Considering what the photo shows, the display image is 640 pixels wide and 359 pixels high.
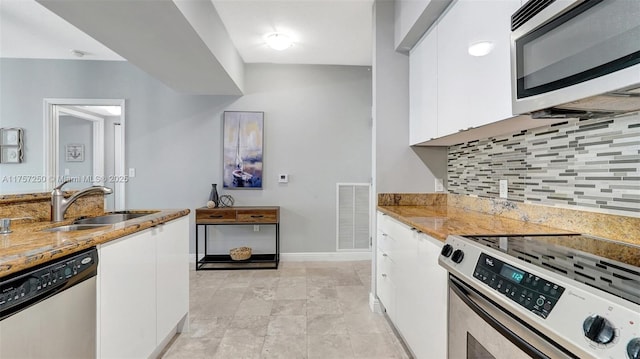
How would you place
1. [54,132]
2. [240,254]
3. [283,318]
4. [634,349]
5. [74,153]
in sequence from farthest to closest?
[74,153] → [54,132] → [240,254] → [283,318] → [634,349]

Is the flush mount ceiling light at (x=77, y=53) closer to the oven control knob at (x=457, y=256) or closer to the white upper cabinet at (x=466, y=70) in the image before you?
the white upper cabinet at (x=466, y=70)

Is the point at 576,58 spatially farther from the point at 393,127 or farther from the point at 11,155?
the point at 11,155

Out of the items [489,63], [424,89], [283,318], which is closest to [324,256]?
[283,318]

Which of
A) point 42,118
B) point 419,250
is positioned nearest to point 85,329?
point 419,250

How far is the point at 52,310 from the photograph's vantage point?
0.97 m

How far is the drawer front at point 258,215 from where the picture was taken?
11.3 ft

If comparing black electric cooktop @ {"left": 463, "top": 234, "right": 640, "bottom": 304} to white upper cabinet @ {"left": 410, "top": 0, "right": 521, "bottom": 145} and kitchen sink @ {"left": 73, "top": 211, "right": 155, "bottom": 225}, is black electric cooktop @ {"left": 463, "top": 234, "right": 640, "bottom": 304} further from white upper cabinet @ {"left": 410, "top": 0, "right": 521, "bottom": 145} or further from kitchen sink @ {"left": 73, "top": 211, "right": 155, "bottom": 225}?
kitchen sink @ {"left": 73, "top": 211, "right": 155, "bottom": 225}

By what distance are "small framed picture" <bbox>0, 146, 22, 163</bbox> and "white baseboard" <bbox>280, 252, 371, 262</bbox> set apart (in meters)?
3.50

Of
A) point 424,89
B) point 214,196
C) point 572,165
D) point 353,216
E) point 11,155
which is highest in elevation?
point 424,89

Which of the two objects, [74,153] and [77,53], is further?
[74,153]

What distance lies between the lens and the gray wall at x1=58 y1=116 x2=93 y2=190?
4617 mm

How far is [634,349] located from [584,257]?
496 millimetres

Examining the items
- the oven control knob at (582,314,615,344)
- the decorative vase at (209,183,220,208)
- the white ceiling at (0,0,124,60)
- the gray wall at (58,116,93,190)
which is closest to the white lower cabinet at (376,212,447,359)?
the oven control knob at (582,314,615,344)

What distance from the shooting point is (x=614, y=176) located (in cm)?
113
